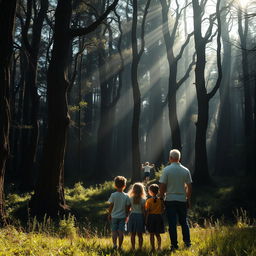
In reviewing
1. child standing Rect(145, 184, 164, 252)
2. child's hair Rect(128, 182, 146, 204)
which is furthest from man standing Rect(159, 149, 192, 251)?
child's hair Rect(128, 182, 146, 204)

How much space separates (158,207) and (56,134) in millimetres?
6756

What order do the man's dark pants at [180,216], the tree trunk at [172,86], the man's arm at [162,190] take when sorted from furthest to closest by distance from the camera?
the tree trunk at [172,86]
the man's arm at [162,190]
the man's dark pants at [180,216]

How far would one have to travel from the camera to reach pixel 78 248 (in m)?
6.06

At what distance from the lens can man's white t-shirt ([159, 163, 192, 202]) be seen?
6430mm

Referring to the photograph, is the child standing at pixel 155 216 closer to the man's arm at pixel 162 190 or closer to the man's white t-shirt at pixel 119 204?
the man's arm at pixel 162 190

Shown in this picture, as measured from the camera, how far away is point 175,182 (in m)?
6.44

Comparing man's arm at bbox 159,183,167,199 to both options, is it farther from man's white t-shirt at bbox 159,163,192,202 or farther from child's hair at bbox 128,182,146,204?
child's hair at bbox 128,182,146,204

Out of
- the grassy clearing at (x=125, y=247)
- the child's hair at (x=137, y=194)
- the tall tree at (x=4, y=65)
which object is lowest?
the grassy clearing at (x=125, y=247)

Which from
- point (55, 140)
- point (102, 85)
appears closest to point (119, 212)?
point (55, 140)

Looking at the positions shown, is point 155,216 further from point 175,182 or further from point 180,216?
point 175,182

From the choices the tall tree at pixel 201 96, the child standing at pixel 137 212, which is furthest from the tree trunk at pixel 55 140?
the tall tree at pixel 201 96

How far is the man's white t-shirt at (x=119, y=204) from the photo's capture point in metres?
6.66

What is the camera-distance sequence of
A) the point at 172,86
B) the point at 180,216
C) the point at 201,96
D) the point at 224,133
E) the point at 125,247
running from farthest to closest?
the point at 224,133, the point at 172,86, the point at 201,96, the point at 125,247, the point at 180,216

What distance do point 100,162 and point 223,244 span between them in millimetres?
23538
